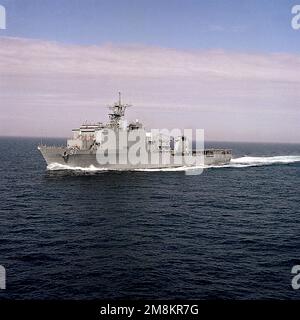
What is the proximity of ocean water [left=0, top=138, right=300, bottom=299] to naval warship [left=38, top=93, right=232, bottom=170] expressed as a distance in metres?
12.9

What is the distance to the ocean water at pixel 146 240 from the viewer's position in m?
23.8

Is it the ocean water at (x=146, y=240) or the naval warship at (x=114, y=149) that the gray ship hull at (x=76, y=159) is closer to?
the naval warship at (x=114, y=149)

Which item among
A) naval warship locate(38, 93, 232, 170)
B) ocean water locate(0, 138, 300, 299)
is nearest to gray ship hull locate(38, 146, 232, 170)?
naval warship locate(38, 93, 232, 170)

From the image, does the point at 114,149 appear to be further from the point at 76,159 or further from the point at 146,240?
the point at 146,240

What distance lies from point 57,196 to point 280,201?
31622mm

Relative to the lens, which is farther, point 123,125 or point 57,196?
point 123,125

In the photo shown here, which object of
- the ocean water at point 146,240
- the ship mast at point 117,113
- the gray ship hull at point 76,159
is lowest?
the ocean water at point 146,240

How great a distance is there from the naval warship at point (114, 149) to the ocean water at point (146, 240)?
1290cm

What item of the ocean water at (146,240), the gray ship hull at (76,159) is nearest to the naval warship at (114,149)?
the gray ship hull at (76,159)

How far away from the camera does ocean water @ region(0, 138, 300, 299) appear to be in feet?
78.1
